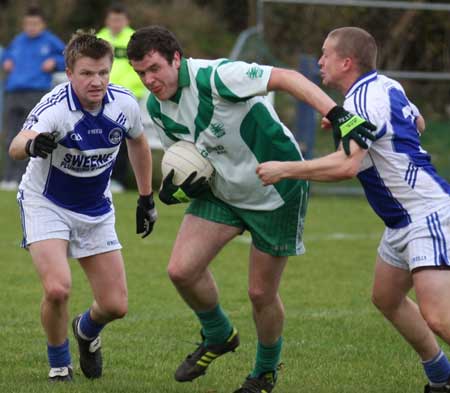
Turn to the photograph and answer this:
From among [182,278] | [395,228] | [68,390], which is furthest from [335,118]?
[68,390]

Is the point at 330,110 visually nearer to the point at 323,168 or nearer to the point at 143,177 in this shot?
the point at 323,168

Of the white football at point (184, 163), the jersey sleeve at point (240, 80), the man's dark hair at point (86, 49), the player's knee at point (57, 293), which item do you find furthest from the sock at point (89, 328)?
the jersey sleeve at point (240, 80)

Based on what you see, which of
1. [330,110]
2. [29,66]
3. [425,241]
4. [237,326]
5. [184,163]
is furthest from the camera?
[29,66]

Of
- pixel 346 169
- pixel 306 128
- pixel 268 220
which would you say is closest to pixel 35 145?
pixel 268 220

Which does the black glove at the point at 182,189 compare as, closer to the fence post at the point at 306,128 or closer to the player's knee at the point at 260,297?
the player's knee at the point at 260,297

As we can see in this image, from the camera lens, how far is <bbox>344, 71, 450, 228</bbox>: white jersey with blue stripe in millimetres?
5398

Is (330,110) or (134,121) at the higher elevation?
(330,110)

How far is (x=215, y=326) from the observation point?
19.9 feet

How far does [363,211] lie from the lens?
14.2m

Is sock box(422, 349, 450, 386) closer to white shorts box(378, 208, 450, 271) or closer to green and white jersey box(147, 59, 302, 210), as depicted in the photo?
white shorts box(378, 208, 450, 271)

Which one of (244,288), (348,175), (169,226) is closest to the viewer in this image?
(348,175)

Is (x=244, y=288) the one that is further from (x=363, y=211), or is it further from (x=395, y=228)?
(x=363, y=211)

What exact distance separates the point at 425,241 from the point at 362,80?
82cm

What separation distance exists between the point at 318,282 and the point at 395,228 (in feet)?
12.9
